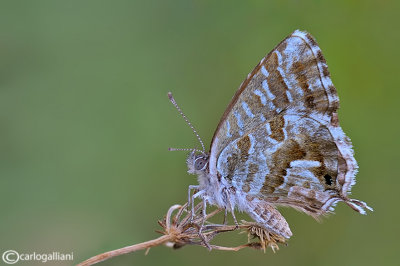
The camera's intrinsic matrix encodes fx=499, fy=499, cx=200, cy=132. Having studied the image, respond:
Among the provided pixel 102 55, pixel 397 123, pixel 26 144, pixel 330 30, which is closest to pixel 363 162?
pixel 397 123

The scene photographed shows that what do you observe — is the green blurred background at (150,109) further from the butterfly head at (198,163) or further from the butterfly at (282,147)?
the butterfly at (282,147)

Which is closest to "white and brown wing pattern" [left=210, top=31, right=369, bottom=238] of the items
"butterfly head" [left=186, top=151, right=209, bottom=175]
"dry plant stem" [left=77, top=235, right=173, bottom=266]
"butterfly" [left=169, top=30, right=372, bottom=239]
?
"butterfly" [left=169, top=30, right=372, bottom=239]

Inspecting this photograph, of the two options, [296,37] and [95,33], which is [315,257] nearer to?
[296,37]

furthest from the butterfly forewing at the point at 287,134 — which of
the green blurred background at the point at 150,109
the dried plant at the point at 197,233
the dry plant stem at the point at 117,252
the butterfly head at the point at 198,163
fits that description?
the green blurred background at the point at 150,109

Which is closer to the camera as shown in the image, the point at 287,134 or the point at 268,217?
the point at 268,217

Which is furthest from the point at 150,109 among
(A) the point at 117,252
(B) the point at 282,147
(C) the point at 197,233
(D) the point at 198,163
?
(A) the point at 117,252

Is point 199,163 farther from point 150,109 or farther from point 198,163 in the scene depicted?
point 150,109

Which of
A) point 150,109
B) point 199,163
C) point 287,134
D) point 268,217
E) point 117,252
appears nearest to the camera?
point 117,252
